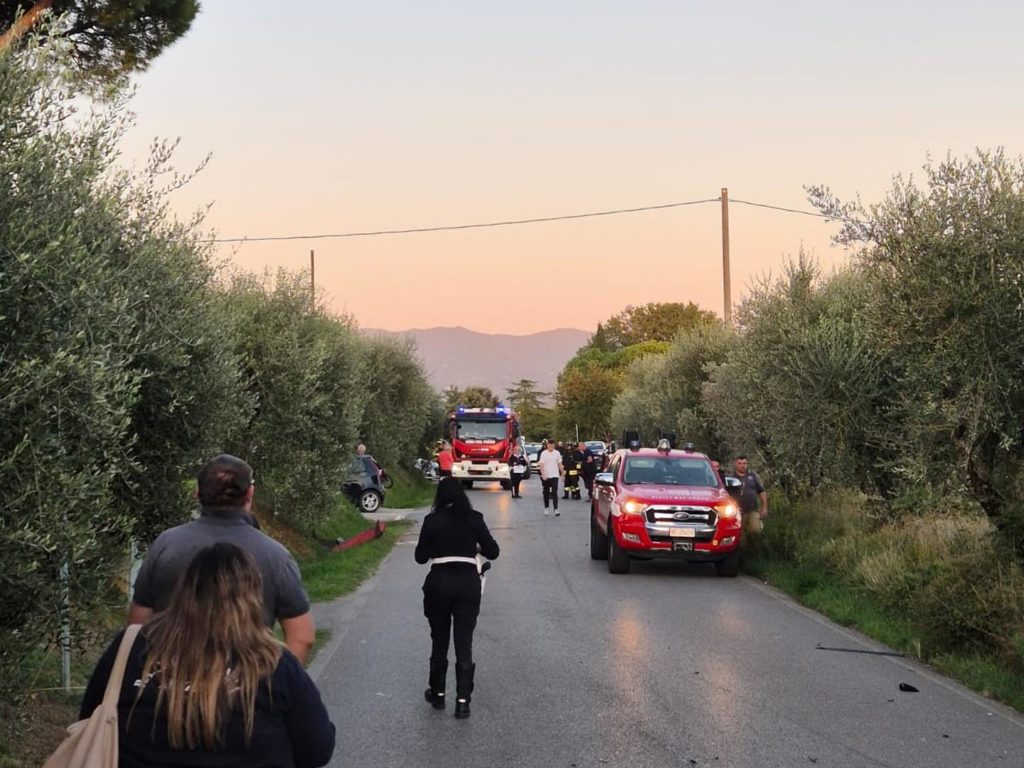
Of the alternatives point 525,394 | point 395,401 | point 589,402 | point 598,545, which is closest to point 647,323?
point 589,402

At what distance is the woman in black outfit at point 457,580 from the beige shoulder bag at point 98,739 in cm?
492

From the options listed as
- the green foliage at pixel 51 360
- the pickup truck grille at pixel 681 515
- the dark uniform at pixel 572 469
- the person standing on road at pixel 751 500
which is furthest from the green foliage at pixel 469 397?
the green foliage at pixel 51 360

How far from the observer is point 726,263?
32281mm

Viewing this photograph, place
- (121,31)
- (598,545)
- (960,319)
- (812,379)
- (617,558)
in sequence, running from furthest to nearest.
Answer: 1. (598,545)
2. (617,558)
3. (812,379)
4. (121,31)
5. (960,319)

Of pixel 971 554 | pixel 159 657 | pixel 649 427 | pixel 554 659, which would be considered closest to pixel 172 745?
pixel 159 657

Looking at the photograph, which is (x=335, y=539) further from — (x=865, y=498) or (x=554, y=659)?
(x=554, y=659)

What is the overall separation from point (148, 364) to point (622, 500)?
901cm

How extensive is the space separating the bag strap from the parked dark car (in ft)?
87.1

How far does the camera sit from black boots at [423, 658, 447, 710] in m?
7.92

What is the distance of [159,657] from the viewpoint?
9.23 feet

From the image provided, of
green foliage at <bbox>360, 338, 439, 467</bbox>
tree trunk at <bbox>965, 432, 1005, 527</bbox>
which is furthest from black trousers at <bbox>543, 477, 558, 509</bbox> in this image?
tree trunk at <bbox>965, 432, 1005, 527</bbox>

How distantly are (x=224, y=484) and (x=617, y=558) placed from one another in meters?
12.1

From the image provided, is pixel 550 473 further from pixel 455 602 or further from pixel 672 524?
pixel 455 602

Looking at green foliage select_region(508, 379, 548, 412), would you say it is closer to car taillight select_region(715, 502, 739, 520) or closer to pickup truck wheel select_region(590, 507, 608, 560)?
pickup truck wheel select_region(590, 507, 608, 560)
